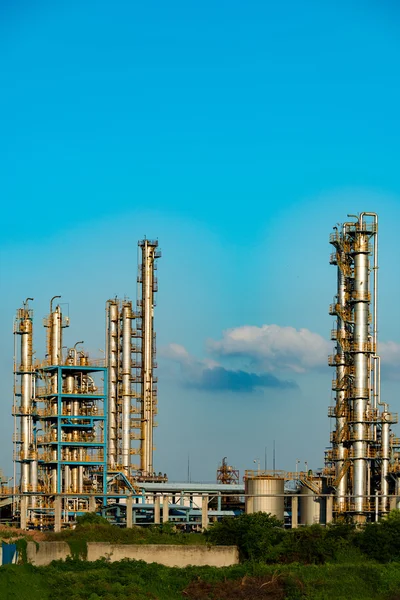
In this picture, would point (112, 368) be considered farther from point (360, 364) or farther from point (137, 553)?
point (137, 553)

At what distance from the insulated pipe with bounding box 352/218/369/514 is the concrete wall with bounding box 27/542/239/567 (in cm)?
1534

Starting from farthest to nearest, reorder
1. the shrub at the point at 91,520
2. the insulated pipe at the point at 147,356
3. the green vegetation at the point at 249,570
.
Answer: the insulated pipe at the point at 147,356 < the shrub at the point at 91,520 < the green vegetation at the point at 249,570

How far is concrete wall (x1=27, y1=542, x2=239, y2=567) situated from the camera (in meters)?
59.5

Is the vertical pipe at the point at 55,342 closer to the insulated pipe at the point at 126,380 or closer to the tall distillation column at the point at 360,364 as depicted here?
the insulated pipe at the point at 126,380

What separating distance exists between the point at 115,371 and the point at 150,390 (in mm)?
2661

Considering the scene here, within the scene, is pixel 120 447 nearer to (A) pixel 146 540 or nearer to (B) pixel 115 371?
(B) pixel 115 371

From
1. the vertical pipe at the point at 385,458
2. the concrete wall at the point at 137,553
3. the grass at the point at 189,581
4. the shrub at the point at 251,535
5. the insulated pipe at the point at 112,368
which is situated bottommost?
the grass at the point at 189,581

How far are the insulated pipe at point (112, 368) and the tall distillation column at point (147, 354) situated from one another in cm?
184

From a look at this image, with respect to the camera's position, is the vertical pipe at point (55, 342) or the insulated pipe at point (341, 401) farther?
the vertical pipe at point (55, 342)

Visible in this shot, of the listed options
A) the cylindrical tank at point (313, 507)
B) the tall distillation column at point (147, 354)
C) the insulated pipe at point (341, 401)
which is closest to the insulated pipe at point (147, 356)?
the tall distillation column at point (147, 354)

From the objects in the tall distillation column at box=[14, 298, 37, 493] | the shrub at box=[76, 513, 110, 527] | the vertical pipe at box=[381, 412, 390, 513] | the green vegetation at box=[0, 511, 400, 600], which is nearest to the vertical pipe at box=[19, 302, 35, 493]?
the tall distillation column at box=[14, 298, 37, 493]

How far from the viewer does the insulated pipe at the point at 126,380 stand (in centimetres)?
8638

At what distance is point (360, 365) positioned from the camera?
75750 mm

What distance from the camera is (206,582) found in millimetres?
55406
